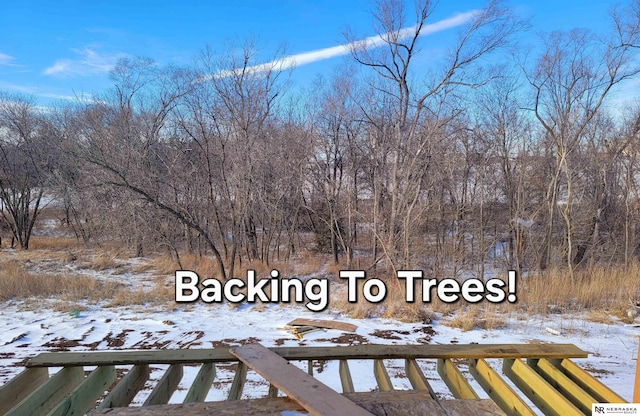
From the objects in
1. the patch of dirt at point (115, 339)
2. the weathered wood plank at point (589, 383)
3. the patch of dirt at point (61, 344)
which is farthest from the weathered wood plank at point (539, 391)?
the patch of dirt at point (61, 344)

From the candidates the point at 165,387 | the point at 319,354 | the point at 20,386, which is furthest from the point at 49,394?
the point at 319,354

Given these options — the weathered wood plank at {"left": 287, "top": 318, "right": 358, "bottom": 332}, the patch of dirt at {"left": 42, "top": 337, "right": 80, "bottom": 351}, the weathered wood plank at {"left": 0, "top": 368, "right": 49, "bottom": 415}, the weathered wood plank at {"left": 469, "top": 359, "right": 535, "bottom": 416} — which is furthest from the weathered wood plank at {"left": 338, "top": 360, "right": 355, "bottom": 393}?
the patch of dirt at {"left": 42, "top": 337, "right": 80, "bottom": 351}

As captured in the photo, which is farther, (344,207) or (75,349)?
(344,207)

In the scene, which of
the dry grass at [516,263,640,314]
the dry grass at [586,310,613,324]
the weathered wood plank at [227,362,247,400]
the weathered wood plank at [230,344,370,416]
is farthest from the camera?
the dry grass at [516,263,640,314]

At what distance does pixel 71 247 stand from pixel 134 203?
8.23 meters

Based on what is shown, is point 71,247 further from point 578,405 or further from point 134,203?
point 578,405

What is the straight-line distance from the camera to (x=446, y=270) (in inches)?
384

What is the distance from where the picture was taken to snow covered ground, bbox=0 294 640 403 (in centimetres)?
423

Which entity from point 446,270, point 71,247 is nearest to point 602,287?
point 446,270

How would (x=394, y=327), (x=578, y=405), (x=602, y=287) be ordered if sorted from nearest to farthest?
(x=578, y=405), (x=394, y=327), (x=602, y=287)

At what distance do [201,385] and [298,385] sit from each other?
0.78 metres

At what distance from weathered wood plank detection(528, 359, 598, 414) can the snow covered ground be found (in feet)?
4.88

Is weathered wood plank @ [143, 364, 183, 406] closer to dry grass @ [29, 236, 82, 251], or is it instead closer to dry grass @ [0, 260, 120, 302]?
dry grass @ [0, 260, 120, 302]

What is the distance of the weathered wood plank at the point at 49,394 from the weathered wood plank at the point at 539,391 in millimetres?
2621
